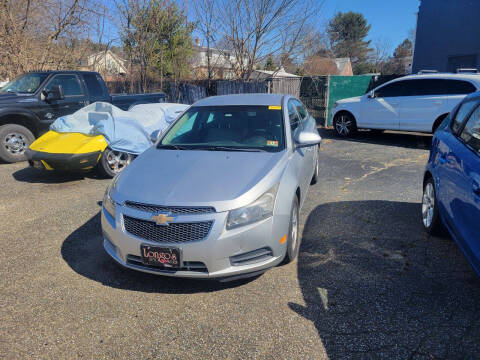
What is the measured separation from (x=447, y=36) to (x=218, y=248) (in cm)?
1766

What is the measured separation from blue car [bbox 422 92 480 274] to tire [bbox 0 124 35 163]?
24.7 feet

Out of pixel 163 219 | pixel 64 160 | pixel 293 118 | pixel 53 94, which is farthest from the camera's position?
pixel 53 94

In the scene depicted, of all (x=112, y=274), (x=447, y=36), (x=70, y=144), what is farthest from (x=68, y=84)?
(x=447, y=36)

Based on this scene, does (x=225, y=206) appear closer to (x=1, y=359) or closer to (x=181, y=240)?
(x=181, y=240)

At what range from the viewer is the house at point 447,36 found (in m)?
14.9

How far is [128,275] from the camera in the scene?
323 centimetres

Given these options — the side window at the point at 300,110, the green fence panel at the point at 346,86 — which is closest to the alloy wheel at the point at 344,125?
the green fence panel at the point at 346,86

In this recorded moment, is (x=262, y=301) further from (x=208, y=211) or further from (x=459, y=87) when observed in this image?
(x=459, y=87)

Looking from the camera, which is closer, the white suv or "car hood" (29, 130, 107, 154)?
"car hood" (29, 130, 107, 154)

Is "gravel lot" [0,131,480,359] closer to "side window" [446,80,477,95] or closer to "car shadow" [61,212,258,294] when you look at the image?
"car shadow" [61,212,258,294]

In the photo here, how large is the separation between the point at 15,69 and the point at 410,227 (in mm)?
14111

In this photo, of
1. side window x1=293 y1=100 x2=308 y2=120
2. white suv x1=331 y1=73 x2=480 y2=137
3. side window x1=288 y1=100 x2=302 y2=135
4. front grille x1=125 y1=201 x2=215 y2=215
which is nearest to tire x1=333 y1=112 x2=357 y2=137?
white suv x1=331 y1=73 x2=480 y2=137

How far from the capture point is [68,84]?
7.82 meters

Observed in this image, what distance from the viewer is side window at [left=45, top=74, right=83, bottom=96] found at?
766 cm
